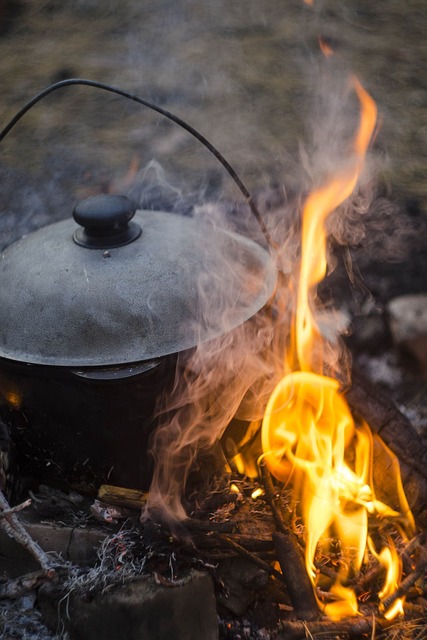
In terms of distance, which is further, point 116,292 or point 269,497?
point 269,497

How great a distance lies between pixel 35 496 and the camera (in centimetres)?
291

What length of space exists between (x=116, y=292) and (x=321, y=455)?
1.30 meters

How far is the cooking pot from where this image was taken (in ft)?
7.96

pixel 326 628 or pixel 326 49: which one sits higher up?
pixel 326 49

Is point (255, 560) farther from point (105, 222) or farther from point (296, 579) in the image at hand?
point (105, 222)

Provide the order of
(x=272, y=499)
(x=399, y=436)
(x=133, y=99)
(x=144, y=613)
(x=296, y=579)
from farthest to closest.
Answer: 1. (x=399, y=436)
2. (x=272, y=499)
3. (x=133, y=99)
4. (x=296, y=579)
5. (x=144, y=613)

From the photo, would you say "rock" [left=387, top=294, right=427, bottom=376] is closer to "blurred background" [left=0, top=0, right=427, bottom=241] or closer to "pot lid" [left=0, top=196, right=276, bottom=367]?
"pot lid" [left=0, top=196, right=276, bottom=367]

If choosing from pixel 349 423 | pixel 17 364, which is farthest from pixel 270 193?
pixel 17 364

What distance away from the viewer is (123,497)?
2.74 metres

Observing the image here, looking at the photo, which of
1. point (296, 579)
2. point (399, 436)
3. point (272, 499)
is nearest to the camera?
point (296, 579)

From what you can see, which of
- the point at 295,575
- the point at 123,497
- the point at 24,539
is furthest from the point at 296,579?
the point at 24,539

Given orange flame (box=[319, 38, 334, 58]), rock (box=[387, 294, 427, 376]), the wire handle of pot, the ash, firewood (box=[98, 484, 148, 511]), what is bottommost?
the ash

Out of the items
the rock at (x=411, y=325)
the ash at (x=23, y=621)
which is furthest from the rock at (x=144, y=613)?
the rock at (x=411, y=325)

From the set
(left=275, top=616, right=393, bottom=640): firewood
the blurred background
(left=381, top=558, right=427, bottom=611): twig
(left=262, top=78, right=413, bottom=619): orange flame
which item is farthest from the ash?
the blurred background
